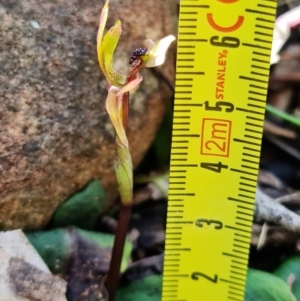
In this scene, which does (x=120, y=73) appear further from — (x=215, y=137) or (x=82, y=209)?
(x=82, y=209)

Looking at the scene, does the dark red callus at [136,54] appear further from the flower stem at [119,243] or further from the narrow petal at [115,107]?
the flower stem at [119,243]

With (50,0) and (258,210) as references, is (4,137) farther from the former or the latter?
(258,210)

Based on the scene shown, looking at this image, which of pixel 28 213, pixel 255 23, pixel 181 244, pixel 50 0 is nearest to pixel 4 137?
pixel 28 213

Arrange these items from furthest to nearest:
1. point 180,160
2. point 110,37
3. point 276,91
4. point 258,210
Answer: point 276,91 < point 258,210 < point 180,160 < point 110,37

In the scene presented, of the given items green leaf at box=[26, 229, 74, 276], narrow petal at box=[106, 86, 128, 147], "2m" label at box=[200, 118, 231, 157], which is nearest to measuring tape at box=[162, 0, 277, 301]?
"2m" label at box=[200, 118, 231, 157]

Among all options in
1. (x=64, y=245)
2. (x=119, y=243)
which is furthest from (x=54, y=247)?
(x=119, y=243)

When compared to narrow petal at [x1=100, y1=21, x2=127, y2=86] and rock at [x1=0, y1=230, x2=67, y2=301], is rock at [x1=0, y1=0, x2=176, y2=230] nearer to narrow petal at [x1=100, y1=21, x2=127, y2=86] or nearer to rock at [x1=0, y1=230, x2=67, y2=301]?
rock at [x1=0, y1=230, x2=67, y2=301]

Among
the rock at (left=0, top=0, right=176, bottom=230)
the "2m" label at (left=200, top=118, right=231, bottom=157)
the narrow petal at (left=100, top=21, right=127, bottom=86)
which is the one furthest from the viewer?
the rock at (left=0, top=0, right=176, bottom=230)
